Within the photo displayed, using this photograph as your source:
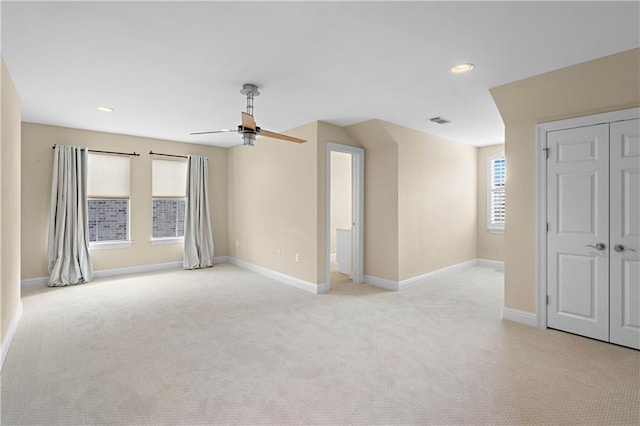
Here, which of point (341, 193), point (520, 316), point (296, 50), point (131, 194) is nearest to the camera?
point (296, 50)

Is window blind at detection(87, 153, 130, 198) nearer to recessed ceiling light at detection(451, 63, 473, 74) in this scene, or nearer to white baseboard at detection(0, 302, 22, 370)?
white baseboard at detection(0, 302, 22, 370)

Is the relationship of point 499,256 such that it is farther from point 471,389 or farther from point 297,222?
point 471,389

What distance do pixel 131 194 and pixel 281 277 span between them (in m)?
3.22

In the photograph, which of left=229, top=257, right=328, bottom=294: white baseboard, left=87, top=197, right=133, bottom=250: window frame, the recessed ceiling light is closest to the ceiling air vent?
the recessed ceiling light

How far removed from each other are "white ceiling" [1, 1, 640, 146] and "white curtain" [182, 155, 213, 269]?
2.52 m

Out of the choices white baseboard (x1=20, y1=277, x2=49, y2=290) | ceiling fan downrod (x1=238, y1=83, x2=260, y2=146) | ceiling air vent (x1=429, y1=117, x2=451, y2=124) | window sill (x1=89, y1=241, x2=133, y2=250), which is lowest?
white baseboard (x1=20, y1=277, x2=49, y2=290)

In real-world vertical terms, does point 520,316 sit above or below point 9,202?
below

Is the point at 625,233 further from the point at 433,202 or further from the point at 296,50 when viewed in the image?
the point at 296,50

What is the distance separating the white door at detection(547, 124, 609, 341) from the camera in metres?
3.13

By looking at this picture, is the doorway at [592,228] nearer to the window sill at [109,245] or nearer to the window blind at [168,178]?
the window blind at [168,178]

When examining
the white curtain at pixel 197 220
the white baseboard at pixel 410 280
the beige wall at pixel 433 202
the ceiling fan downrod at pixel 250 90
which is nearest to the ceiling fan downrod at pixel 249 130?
the ceiling fan downrod at pixel 250 90

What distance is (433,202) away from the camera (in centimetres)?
581

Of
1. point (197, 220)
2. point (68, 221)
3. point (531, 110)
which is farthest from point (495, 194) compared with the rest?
point (68, 221)

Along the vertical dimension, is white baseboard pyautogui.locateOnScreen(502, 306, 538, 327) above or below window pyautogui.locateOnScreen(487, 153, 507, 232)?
below
